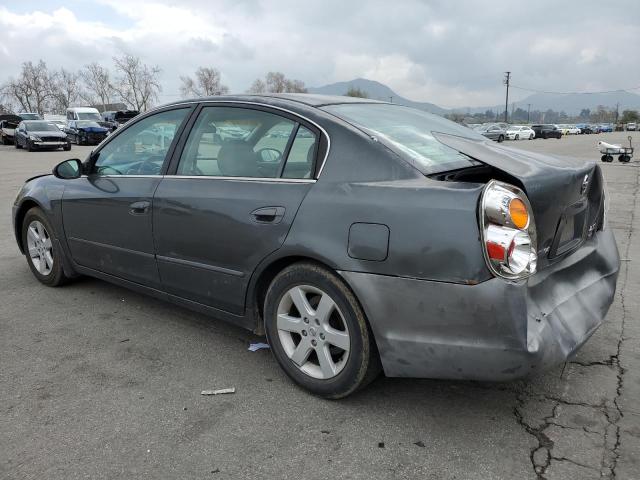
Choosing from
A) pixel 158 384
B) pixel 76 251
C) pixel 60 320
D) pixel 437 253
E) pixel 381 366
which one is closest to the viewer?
pixel 437 253

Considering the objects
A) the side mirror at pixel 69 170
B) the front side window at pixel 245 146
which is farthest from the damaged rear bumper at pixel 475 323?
the side mirror at pixel 69 170

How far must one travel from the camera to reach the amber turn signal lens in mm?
2244

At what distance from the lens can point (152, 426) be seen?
8.49ft

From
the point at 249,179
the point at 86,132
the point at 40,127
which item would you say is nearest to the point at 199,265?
the point at 249,179

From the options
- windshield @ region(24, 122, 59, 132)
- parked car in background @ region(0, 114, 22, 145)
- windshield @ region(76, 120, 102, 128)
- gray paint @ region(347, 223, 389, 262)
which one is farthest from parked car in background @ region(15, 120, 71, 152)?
gray paint @ region(347, 223, 389, 262)

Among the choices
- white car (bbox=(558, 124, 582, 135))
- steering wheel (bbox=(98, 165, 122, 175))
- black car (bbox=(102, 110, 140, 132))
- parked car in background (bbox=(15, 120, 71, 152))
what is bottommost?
white car (bbox=(558, 124, 582, 135))

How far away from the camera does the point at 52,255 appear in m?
4.56

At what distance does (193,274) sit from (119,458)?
1.18 meters

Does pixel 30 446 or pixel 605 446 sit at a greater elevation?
pixel 30 446

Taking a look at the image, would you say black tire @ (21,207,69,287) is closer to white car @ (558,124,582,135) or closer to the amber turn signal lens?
the amber turn signal lens

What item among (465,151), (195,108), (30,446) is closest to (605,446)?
(465,151)

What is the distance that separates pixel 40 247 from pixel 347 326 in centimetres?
337

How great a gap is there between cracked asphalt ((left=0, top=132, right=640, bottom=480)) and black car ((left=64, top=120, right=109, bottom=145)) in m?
29.5

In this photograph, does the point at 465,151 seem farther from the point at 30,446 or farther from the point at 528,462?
the point at 30,446
